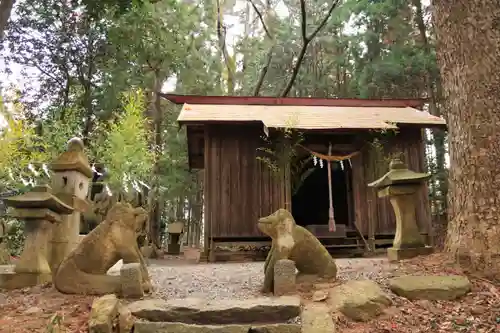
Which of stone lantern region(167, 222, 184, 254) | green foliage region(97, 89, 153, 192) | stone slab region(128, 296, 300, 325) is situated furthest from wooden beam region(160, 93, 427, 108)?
stone slab region(128, 296, 300, 325)

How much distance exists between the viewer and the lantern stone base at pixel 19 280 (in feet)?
17.2

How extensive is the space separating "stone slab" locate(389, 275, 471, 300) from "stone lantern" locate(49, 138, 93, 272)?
188 inches

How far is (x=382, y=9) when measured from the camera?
16.6 metres

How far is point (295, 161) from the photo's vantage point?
11.1 metres

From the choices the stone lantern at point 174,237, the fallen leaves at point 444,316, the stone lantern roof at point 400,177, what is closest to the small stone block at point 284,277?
the fallen leaves at point 444,316

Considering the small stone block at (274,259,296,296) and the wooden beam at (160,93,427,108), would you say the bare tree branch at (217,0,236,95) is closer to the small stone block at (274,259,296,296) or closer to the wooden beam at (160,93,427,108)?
the wooden beam at (160,93,427,108)

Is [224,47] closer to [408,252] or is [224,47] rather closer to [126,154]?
[126,154]

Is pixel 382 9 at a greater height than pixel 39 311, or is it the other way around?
pixel 382 9

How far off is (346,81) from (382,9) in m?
5.87

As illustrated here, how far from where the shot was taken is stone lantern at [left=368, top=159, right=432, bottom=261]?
6.36 metres

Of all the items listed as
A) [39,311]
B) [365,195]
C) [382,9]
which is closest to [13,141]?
[39,311]

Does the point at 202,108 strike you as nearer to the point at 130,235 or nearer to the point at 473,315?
the point at 130,235

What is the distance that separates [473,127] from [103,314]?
473 centimetres

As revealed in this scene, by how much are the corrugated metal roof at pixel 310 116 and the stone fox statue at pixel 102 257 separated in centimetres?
478
